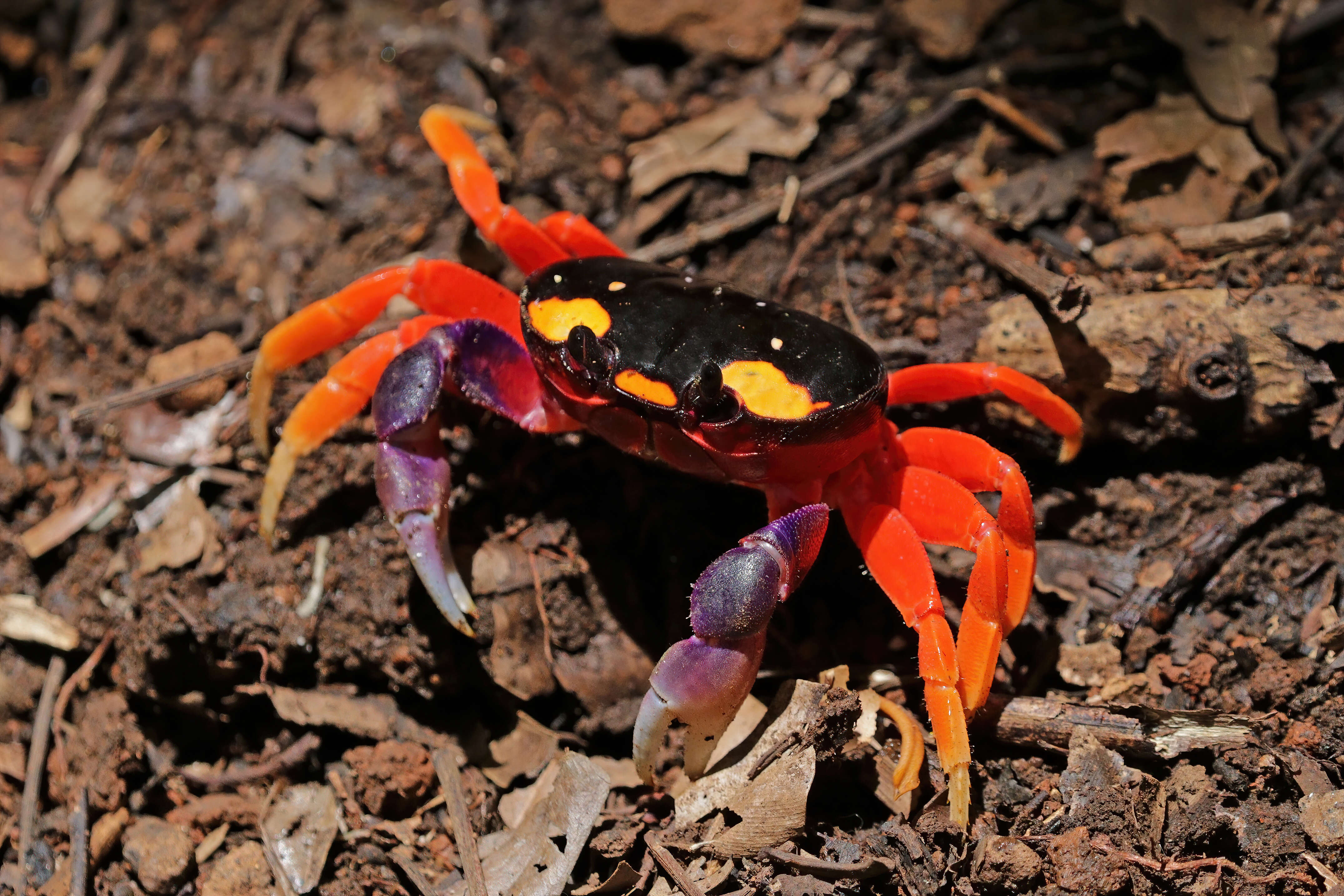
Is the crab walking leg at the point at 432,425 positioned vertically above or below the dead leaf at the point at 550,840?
above

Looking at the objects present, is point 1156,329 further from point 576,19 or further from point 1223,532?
point 576,19

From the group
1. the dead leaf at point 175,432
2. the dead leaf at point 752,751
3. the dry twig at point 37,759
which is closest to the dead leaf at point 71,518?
the dead leaf at point 175,432

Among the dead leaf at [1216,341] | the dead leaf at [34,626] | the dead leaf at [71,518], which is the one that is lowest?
the dead leaf at [34,626]

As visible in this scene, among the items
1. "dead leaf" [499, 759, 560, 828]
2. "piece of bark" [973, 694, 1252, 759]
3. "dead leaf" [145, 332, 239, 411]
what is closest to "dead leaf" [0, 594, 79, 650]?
"dead leaf" [145, 332, 239, 411]

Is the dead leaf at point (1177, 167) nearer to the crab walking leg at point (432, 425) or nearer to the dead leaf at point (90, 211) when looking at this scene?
the crab walking leg at point (432, 425)

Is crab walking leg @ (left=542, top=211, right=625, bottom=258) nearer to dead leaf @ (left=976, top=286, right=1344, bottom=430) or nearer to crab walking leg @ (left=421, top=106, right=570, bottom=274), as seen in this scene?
crab walking leg @ (left=421, top=106, right=570, bottom=274)

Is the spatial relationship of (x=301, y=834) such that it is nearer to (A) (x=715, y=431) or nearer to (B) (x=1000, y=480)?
(A) (x=715, y=431)
